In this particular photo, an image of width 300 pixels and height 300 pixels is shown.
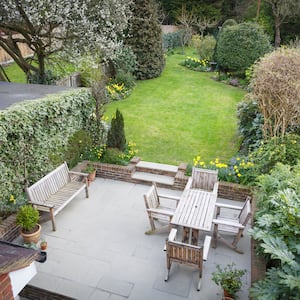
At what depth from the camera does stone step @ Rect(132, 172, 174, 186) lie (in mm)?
8289

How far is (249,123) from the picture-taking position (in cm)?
986

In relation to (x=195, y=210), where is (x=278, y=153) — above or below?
above

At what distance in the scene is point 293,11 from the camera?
26188 mm

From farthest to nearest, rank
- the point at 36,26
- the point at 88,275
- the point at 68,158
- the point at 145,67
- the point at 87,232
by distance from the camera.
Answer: the point at 145,67
the point at 36,26
the point at 68,158
the point at 87,232
the point at 88,275

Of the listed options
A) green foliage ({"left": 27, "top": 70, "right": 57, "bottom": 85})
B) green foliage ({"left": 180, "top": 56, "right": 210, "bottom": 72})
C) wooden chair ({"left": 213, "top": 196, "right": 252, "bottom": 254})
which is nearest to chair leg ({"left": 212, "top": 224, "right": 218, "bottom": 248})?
wooden chair ({"left": 213, "top": 196, "right": 252, "bottom": 254})

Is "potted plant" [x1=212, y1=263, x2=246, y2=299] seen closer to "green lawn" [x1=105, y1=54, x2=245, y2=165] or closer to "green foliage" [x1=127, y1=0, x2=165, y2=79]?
"green lawn" [x1=105, y1=54, x2=245, y2=165]

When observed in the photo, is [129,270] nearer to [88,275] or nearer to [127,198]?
[88,275]

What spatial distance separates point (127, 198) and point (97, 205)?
80 cm

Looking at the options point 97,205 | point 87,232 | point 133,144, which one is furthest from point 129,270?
point 133,144

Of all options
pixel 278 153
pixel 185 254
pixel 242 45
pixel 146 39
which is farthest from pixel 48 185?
pixel 242 45

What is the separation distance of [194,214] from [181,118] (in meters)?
7.53

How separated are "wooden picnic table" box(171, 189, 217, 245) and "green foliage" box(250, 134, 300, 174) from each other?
1755mm

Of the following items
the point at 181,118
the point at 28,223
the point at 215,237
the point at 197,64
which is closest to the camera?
the point at 28,223

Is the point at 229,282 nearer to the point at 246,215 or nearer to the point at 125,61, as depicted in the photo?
the point at 246,215
